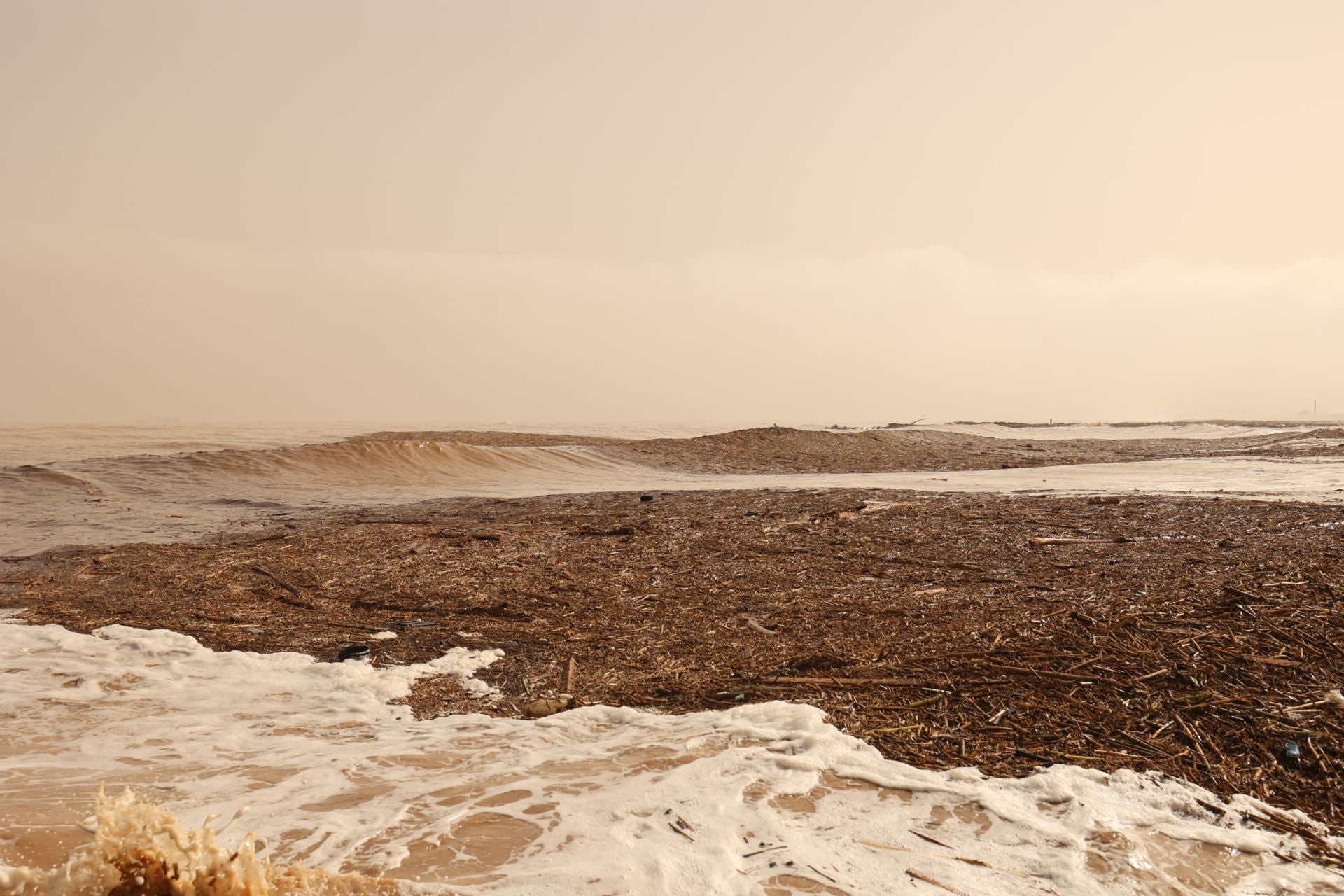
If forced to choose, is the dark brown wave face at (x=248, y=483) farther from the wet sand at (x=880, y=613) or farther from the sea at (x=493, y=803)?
the sea at (x=493, y=803)

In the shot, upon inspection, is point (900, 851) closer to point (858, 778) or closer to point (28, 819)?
point (858, 778)

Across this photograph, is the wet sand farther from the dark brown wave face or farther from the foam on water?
the dark brown wave face

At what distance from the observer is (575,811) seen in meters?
2.98

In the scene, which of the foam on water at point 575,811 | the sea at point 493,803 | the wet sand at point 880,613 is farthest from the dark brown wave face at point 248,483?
the foam on water at point 575,811

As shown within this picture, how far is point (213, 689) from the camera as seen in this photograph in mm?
4473

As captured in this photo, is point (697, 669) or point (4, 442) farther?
point (4, 442)

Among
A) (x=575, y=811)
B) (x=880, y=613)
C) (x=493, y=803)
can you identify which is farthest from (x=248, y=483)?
(x=575, y=811)

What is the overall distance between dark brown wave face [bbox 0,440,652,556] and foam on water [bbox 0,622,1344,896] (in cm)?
718

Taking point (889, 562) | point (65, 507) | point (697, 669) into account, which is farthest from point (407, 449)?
point (697, 669)

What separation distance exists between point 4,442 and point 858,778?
30863 mm

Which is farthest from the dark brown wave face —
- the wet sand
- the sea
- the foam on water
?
the foam on water

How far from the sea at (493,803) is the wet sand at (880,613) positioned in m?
0.29

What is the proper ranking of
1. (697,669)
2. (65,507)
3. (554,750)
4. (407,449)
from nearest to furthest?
(554,750), (697,669), (65,507), (407,449)

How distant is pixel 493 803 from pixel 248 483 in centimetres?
1458
